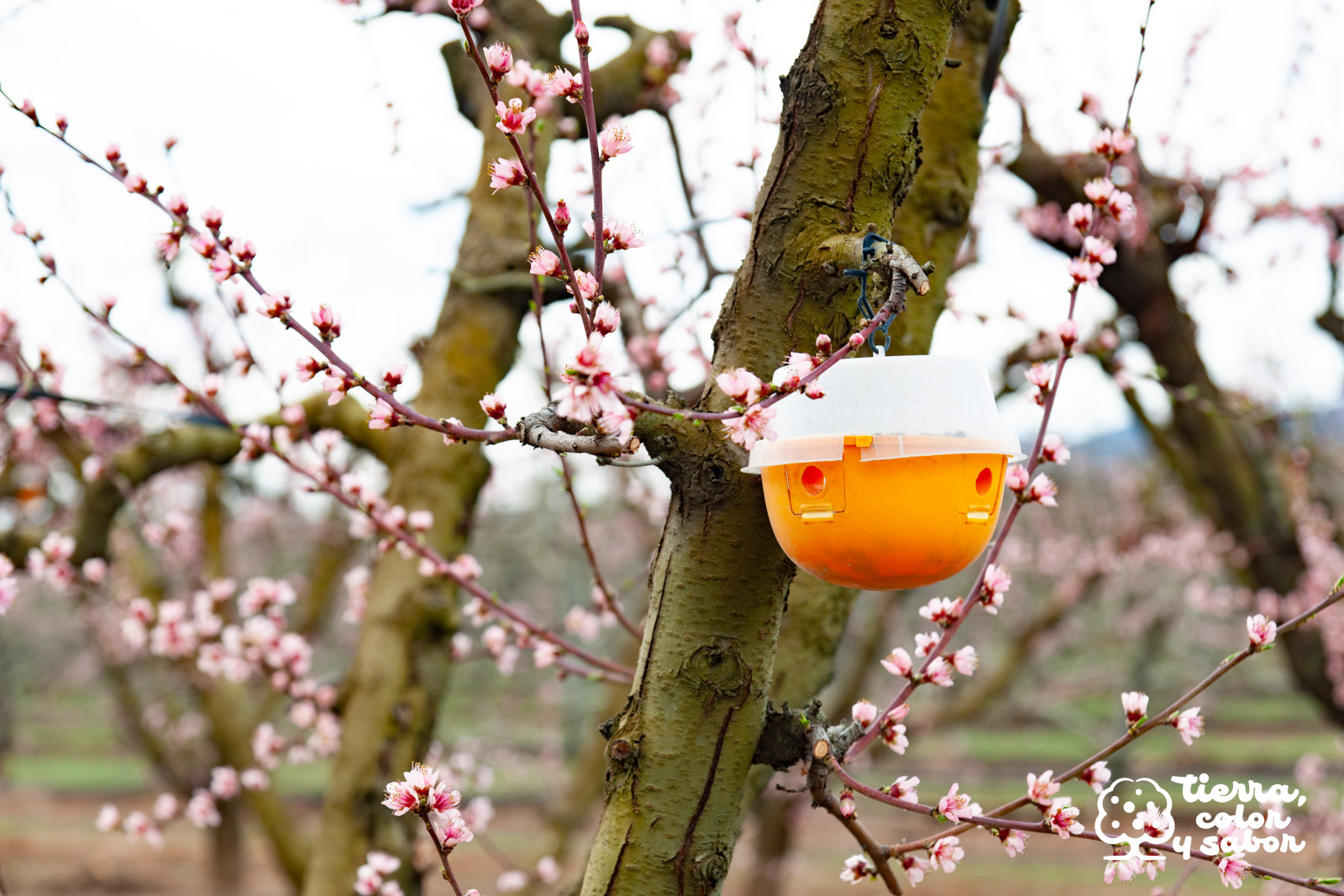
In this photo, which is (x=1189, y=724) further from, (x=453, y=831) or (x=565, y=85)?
(x=565, y=85)

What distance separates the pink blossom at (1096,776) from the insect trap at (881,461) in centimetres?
55

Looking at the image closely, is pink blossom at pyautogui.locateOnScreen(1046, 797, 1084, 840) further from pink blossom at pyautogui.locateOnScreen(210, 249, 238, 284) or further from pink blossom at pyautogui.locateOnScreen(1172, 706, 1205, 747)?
pink blossom at pyautogui.locateOnScreen(210, 249, 238, 284)

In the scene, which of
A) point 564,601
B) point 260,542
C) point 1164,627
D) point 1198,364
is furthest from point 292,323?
point 260,542

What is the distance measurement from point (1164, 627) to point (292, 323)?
1217cm

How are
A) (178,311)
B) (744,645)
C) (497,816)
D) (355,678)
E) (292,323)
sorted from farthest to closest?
1. (497,816)
2. (178,311)
3. (355,678)
4. (744,645)
5. (292,323)

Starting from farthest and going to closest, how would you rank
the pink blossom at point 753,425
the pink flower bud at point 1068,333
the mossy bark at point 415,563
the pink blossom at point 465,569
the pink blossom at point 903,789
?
the mossy bark at point 415,563 → the pink blossom at point 465,569 → the pink flower bud at point 1068,333 → the pink blossom at point 903,789 → the pink blossom at point 753,425

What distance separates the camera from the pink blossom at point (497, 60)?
1.07 meters

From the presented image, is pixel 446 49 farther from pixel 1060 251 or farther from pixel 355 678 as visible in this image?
pixel 1060 251

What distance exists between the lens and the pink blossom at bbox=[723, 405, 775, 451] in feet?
3.40

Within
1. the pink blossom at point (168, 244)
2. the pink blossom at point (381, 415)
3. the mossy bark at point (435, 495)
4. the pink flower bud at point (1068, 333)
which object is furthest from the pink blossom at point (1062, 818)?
the mossy bark at point (435, 495)

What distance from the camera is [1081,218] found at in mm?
1582

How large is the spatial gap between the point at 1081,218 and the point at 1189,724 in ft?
2.68

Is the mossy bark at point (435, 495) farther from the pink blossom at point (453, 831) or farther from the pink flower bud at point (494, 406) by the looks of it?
the pink blossom at point (453, 831)

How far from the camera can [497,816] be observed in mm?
16156
